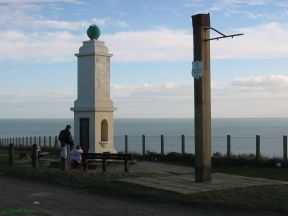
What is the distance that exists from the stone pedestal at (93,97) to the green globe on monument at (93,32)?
0.87ft

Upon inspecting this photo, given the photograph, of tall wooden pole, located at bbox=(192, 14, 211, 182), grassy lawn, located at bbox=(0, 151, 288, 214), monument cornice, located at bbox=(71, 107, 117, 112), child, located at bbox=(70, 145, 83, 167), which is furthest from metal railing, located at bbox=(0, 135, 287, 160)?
tall wooden pole, located at bbox=(192, 14, 211, 182)

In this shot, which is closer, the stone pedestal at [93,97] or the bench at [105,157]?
the bench at [105,157]

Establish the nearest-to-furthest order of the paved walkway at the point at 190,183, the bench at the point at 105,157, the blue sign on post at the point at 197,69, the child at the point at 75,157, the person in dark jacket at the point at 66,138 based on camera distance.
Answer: the paved walkway at the point at 190,183 → the blue sign on post at the point at 197,69 → the bench at the point at 105,157 → the child at the point at 75,157 → the person in dark jacket at the point at 66,138

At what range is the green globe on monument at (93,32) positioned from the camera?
22.4 m

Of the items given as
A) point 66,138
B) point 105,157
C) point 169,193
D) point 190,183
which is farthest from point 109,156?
point 169,193

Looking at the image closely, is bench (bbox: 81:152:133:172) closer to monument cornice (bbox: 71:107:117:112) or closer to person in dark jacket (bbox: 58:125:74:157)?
person in dark jacket (bbox: 58:125:74:157)

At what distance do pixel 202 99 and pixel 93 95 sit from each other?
8.12 m

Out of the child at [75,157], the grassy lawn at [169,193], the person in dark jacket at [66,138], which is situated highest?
the person in dark jacket at [66,138]

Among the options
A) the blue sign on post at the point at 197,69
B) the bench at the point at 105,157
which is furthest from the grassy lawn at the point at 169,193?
the blue sign on post at the point at 197,69

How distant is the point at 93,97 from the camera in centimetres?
2214

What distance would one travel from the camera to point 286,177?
17062 millimetres

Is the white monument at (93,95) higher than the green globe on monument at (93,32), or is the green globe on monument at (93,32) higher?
the green globe on monument at (93,32)

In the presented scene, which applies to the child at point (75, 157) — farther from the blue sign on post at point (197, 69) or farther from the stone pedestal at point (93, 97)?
the blue sign on post at point (197, 69)

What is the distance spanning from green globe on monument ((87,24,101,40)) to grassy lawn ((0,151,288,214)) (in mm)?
6992
